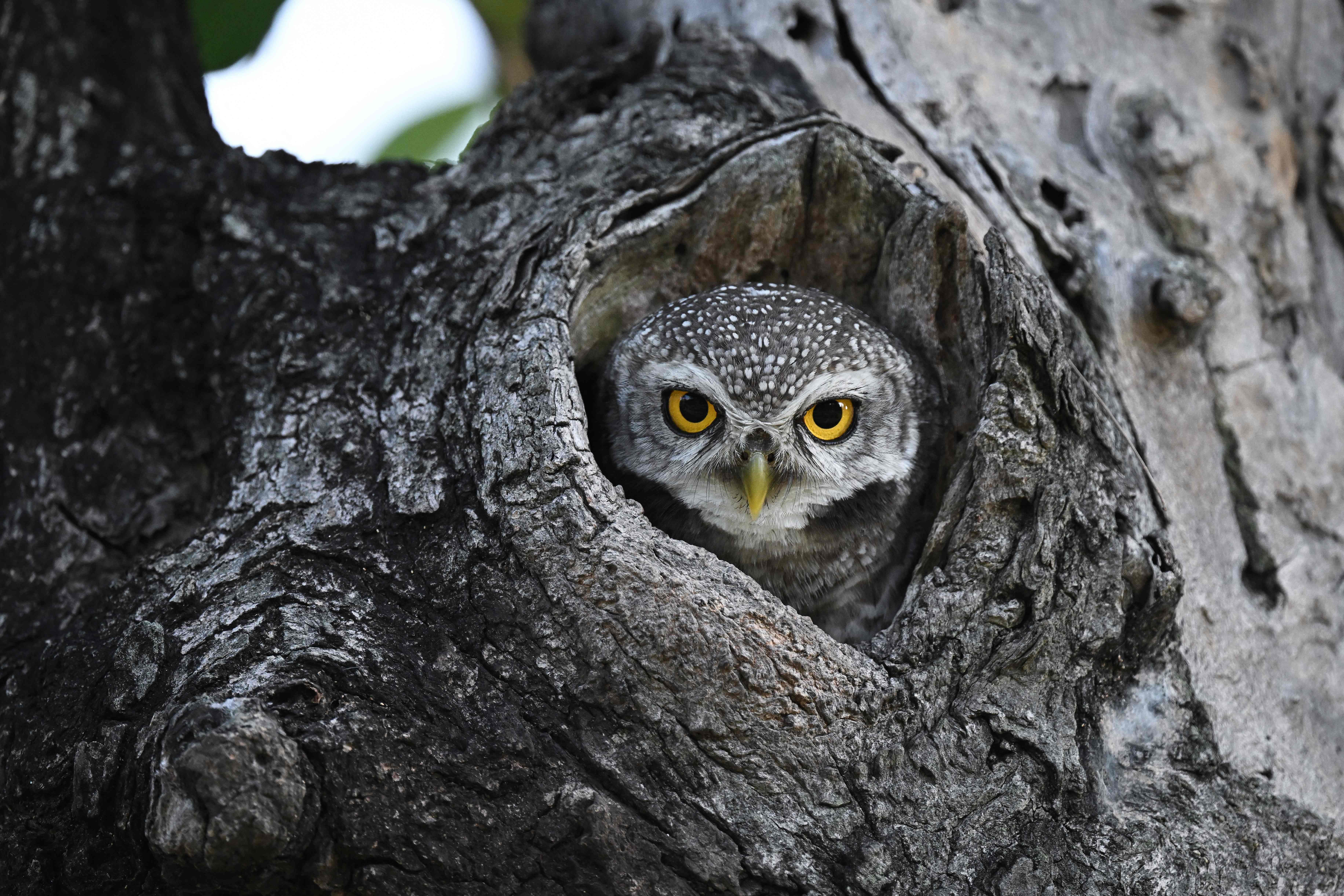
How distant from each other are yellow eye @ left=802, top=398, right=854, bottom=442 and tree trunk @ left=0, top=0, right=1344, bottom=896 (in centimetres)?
26

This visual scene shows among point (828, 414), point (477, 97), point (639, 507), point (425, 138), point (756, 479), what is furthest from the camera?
point (477, 97)

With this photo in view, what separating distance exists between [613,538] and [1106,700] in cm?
106

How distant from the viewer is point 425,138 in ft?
Answer: 14.8

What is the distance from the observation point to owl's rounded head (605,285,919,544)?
2.53 meters

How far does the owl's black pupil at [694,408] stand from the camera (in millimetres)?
2639

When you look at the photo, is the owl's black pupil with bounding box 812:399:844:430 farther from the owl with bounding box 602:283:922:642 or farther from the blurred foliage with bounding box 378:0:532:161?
the blurred foliage with bounding box 378:0:532:161

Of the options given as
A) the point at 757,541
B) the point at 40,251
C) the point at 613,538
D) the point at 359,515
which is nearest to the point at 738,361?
the point at 757,541

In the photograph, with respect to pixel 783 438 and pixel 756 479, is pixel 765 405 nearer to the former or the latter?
pixel 783 438

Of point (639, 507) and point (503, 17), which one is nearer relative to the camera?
point (639, 507)

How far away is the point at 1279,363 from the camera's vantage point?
2738 mm

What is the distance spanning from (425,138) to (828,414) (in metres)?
2.71

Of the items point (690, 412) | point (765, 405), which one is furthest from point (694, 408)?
point (765, 405)

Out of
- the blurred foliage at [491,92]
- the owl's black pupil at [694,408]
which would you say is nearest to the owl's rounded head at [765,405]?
the owl's black pupil at [694,408]

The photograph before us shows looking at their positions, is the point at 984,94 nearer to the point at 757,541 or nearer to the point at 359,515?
the point at 757,541
